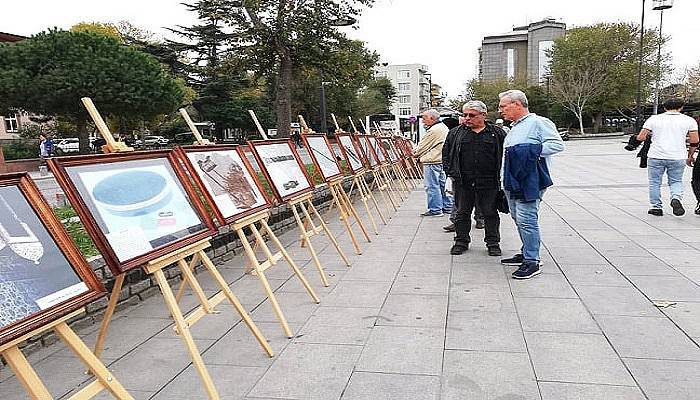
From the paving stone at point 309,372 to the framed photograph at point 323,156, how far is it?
2.70m

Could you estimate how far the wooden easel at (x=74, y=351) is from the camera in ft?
6.04

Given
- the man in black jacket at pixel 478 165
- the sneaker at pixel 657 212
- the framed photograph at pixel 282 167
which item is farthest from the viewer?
the sneaker at pixel 657 212

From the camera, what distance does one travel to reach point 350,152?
767cm

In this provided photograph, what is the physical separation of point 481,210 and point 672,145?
342 centimetres

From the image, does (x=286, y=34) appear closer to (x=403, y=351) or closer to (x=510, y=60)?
(x=403, y=351)

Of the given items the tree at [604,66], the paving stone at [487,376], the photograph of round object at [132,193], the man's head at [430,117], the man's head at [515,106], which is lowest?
the paving stone at [487,376]

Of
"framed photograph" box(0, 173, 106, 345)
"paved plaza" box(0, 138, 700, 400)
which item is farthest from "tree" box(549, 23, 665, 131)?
"framed photograph" box(0, 173, 106, 345)

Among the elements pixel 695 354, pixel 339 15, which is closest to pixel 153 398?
pixel 695 354

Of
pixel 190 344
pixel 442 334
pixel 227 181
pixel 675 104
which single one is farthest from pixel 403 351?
pixel 675 104

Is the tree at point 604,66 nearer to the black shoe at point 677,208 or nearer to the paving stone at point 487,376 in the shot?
the black shoe at point 677,208

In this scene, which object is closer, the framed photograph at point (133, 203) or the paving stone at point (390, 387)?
the framed photograph at point (133, 203)

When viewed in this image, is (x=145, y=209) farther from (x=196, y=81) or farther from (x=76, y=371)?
→ (x=196, y=81)

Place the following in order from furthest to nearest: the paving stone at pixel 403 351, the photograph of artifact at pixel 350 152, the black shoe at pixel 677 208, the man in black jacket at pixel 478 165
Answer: the black shoe at pixel 677 208
the photograph of artifact at pixel 350 152
the man in black jacket at pixel 478 165
the paving stone at pixel 403 351

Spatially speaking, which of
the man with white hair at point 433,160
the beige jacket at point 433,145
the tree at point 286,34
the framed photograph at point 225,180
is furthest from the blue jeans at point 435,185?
the tree at point 286,34
